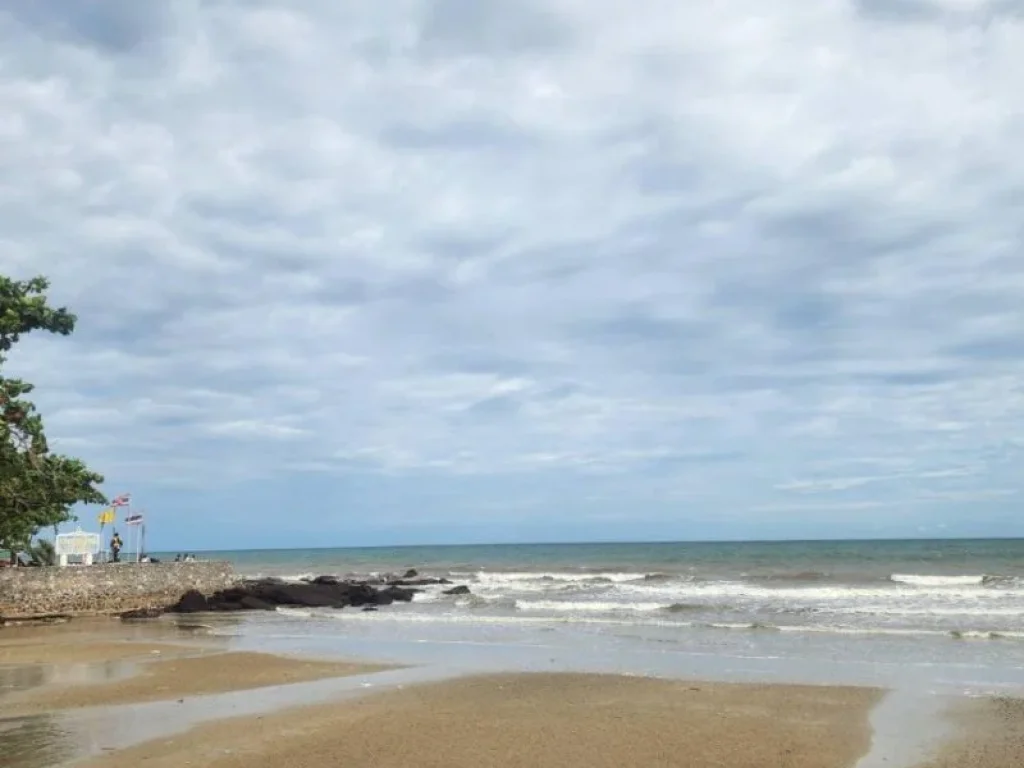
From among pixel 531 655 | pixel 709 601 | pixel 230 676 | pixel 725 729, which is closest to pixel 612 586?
pixel 709 601

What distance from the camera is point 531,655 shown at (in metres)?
18.9

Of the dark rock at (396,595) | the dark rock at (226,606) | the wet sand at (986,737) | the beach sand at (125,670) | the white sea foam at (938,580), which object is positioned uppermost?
the wet sand at (986,737)

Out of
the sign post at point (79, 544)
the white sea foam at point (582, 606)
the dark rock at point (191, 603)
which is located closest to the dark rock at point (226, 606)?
→ the dark rock at point (191, 603)

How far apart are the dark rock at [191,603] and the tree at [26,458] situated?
76.5ft

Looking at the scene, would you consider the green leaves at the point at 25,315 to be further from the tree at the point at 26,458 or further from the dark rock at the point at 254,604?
the dark rock at the point at 254,604

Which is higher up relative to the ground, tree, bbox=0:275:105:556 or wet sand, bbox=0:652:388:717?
tree, bbox=0:275:105:556

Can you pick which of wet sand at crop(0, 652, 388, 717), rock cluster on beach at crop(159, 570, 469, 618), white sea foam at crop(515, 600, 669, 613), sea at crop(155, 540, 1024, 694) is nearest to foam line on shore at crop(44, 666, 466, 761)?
wet sand at crop(0, 652, 388, 717)

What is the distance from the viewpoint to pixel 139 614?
100ft

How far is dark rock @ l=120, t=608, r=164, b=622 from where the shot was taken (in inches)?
1172

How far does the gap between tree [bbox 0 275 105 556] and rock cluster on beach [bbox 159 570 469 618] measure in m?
23.7

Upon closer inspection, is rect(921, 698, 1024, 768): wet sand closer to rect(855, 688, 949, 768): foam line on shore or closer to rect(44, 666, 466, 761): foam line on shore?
rect(855, 688, 949, 768): foam line on shore

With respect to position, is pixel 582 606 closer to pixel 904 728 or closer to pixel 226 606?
pixel 226 606

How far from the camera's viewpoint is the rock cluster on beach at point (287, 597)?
32.9 metres

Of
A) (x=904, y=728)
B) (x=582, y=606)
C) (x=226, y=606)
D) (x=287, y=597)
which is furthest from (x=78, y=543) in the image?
(x=904, y=728)
